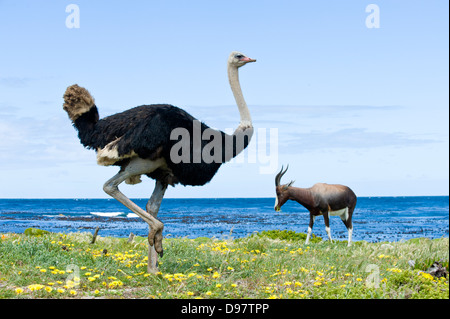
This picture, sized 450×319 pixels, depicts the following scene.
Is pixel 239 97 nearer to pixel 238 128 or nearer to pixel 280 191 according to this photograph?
pixel 238 128

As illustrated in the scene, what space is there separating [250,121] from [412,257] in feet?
11.5

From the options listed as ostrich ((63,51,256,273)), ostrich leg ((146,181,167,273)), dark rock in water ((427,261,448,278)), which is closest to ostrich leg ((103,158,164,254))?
ostrich ((63,51,256,273))

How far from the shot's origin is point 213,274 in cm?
683

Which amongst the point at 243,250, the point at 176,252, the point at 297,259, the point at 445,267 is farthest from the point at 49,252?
the point at 445,267

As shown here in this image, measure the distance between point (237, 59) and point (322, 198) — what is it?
213 inches

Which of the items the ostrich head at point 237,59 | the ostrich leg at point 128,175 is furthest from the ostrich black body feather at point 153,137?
the ostrich head at point 237,59

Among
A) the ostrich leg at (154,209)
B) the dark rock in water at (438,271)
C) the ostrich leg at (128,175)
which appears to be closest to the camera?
the ostrich leg at (128,175)

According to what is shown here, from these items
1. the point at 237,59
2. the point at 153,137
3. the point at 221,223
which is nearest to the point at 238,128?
the point at 237,59

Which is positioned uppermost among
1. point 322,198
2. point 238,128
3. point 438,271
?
point 238,128

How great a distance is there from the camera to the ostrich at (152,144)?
256 inches

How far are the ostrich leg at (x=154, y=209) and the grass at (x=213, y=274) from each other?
0.15 metres

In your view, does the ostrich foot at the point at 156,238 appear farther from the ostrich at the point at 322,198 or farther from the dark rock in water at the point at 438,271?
the ostrich at the point at 322,198

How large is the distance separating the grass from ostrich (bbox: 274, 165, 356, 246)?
118 inches

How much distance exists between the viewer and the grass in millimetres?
6168
